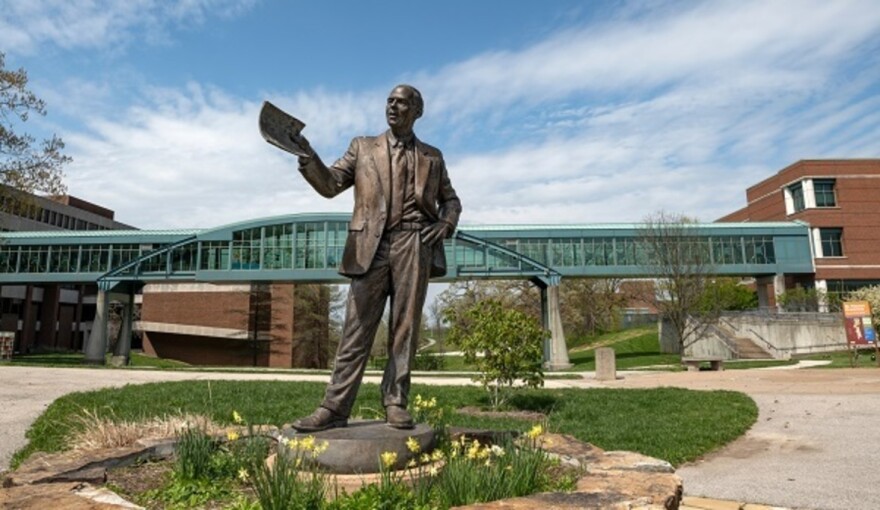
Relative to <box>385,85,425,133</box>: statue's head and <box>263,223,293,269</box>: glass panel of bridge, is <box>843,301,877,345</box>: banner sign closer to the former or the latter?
<box>385,85,425,133</box>: statue's head

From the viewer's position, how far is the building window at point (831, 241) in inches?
1731

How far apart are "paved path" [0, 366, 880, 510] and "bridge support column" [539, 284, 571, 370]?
15703 mm

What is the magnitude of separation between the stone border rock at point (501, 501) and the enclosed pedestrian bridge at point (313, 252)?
1220 inches

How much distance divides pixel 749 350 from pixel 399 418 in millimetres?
35180

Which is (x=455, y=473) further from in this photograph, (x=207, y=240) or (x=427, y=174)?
(x=207, y=240)

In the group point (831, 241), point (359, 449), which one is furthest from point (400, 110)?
point (831, 241)

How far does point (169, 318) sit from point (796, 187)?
165ft

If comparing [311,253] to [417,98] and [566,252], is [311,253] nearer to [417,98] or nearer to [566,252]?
[566,252]

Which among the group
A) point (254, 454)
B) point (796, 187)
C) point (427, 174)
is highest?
point (796, 187)

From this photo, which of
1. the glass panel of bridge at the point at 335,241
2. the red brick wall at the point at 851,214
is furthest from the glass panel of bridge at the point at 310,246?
the red brick wall at the point at 851,214

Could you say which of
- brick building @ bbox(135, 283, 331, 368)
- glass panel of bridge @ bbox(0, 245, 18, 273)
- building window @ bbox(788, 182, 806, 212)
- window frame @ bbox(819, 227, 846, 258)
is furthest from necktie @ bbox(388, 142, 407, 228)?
building window @ bbox(788, 182, 806, 212)

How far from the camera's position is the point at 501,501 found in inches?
119

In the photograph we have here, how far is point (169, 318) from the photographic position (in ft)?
152

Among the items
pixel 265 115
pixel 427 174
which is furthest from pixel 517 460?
pixel 265 115
